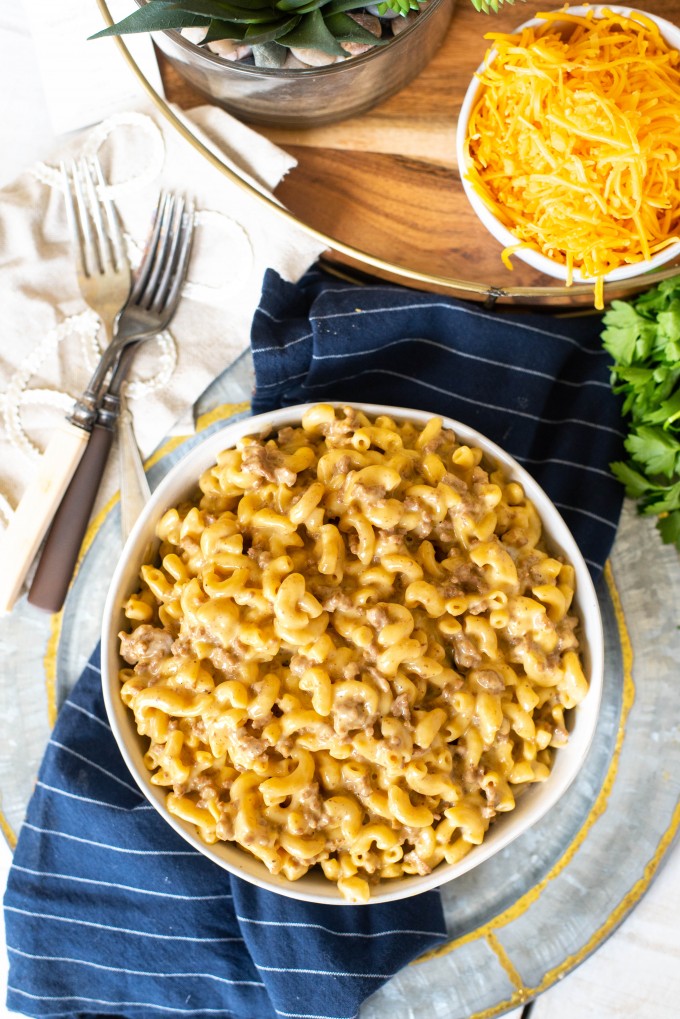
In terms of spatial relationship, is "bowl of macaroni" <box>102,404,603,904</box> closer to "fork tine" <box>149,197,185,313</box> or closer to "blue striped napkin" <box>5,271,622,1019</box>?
"blue striped napkin" <box>5,271,622,1019</box>

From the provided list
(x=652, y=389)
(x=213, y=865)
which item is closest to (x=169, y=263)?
(x=652, y=389)

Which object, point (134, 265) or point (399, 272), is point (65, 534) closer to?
point (134, 265)

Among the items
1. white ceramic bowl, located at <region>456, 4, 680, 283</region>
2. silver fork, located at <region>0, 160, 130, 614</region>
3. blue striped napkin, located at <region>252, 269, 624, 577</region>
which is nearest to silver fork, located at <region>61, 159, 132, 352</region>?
silver fork, located at <region>0, 160, 130, 614</region>

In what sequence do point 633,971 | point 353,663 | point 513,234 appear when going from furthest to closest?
1. point 633,971
2. point 513,234
3. point 353,663

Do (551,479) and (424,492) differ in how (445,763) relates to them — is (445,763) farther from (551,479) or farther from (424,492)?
(551,479)

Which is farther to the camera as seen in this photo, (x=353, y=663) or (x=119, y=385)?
(x=119, y=385)
